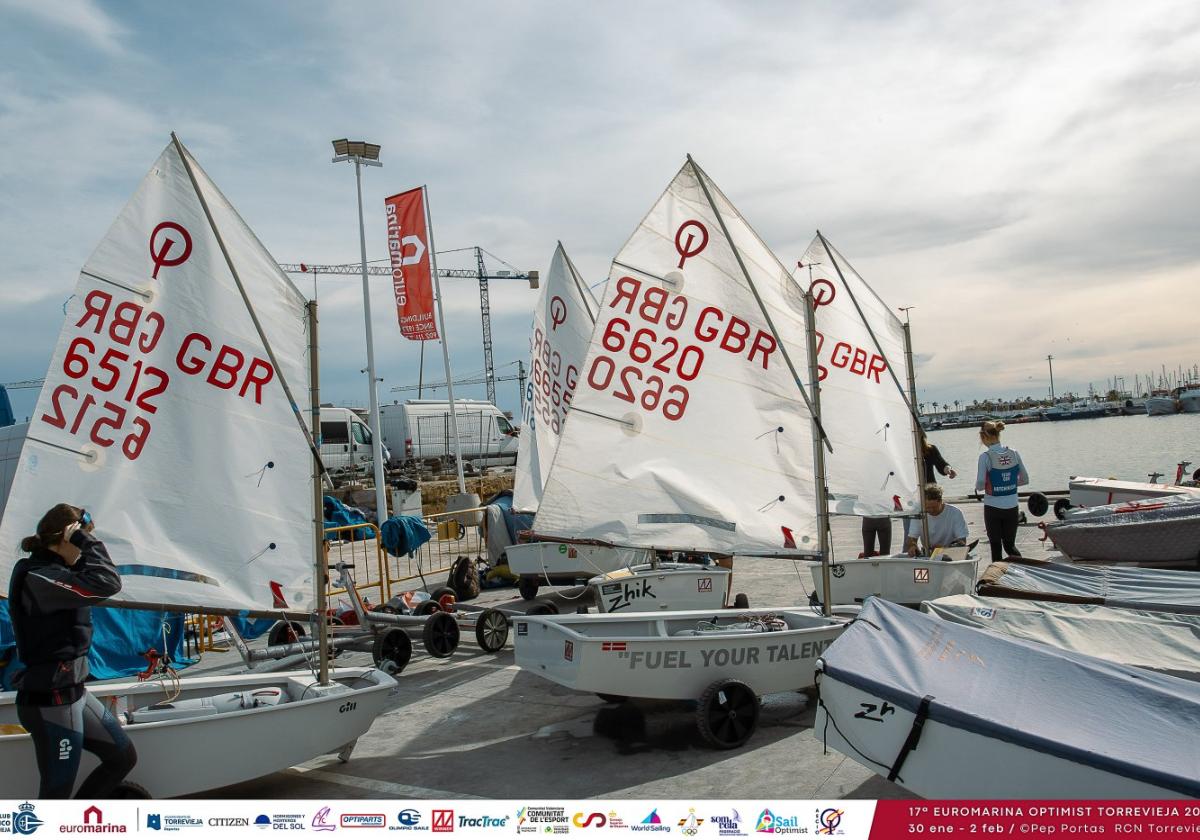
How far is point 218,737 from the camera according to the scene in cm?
544

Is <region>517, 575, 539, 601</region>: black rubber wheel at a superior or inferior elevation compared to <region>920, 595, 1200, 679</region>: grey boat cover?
inferior

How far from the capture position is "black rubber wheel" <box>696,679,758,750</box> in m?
6.25

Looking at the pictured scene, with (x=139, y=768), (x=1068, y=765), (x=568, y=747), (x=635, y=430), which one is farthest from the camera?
(x=635, y=430)

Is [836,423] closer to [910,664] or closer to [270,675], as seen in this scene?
[910,664]

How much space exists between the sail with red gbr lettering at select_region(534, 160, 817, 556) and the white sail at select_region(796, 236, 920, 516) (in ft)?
7.85

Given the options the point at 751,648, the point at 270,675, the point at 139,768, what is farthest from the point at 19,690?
the point at 751,648

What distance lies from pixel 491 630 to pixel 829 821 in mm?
5746

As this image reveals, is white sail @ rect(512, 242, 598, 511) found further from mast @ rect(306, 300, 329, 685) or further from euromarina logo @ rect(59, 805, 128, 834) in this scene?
euromarina logo @ rect(59, 805, 128, 834)

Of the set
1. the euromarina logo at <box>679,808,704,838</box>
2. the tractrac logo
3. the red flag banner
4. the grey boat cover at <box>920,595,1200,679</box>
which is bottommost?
the euromarina logo at <box>679,808,704,838</box>

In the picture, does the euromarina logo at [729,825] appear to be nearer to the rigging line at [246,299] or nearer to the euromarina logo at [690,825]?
the euromarina logo at [690,825]

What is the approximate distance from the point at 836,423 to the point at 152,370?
7.45 meters

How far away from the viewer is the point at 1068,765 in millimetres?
3918

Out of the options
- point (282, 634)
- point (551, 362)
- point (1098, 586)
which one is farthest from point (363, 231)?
point (1098, 586)

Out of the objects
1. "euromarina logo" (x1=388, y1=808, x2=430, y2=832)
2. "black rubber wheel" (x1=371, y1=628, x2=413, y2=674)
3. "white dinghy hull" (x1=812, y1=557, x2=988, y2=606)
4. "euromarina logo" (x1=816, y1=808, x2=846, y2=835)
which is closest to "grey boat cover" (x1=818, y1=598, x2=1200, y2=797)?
"euromarina logo" (x1=816, y1=808, x2=846, y2=835)
